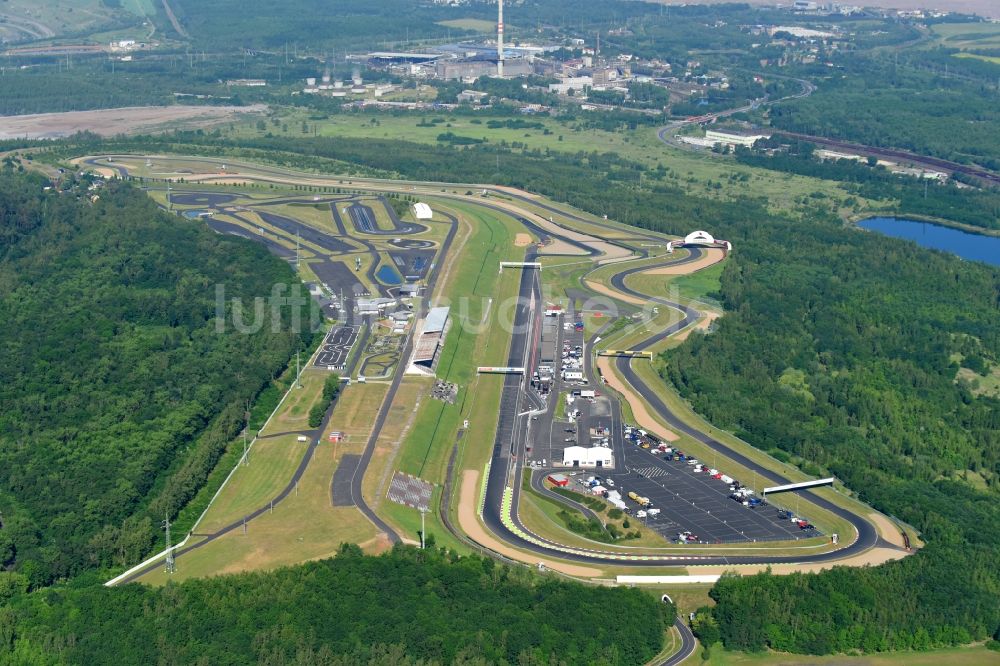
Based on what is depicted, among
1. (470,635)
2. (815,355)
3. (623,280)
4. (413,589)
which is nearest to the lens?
(470,635)

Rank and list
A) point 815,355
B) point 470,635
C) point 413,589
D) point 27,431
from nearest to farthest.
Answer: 1. point 470,635
2. point 413,589
3. point 27,431
4. point 815,355

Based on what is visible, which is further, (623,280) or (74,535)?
(623,280)

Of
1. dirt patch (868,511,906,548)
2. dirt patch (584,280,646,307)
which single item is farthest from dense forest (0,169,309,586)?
dirt patch (868,511,906,548)

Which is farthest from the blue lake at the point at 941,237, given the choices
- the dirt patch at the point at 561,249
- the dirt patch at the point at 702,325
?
the dirt patch at the point at 702,325

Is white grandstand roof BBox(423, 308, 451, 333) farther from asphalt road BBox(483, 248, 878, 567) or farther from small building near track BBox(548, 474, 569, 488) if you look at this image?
small building near track BBox(548, 474, 569, 488)

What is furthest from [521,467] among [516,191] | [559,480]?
[516,191]

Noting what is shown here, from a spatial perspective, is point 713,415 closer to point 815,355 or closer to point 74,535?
point 815,355

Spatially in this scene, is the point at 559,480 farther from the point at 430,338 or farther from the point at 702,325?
the point at 702,325

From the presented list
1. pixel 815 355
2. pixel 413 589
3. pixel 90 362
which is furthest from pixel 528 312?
pixel 413 589
